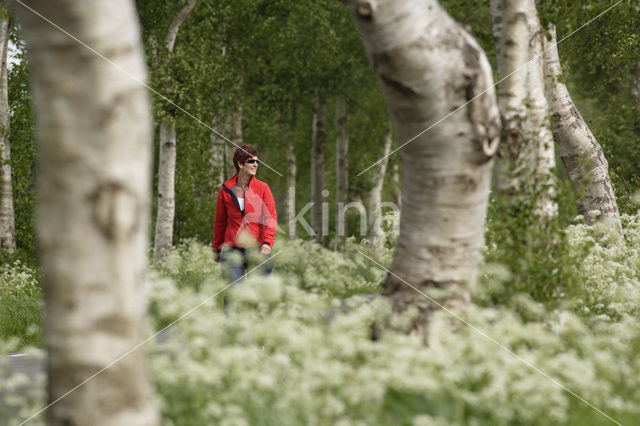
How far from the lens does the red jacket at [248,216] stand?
23.4 ft

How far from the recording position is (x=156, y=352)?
4539 millimetres

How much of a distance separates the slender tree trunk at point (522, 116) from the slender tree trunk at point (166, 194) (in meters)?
9.88

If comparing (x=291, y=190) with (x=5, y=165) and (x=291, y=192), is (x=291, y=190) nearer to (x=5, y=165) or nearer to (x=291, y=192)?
(x=291, y=192)

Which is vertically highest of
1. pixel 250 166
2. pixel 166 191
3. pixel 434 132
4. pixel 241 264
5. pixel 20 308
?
pixel 434 132

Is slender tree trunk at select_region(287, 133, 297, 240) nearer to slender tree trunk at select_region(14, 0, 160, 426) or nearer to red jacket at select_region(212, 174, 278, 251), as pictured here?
red jacket at select_region(212, 174, 278, 251)

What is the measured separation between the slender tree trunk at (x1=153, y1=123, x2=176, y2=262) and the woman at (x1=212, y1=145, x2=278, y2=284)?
801cm

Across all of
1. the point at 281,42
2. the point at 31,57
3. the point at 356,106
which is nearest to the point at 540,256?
the point at 31,57

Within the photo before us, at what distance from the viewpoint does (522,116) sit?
6047 millimetres

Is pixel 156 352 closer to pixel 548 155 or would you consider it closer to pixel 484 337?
pixel 484 337

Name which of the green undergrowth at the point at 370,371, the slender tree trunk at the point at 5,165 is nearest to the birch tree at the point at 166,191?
the slender tree trunk at the point at 5,165

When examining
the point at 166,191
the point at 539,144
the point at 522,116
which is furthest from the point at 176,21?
the point at 539,144

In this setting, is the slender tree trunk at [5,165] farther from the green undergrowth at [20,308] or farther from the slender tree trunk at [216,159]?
the slender tree trunk at [216,159]

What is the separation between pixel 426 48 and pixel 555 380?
242cm

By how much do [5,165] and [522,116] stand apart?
12674 mm
